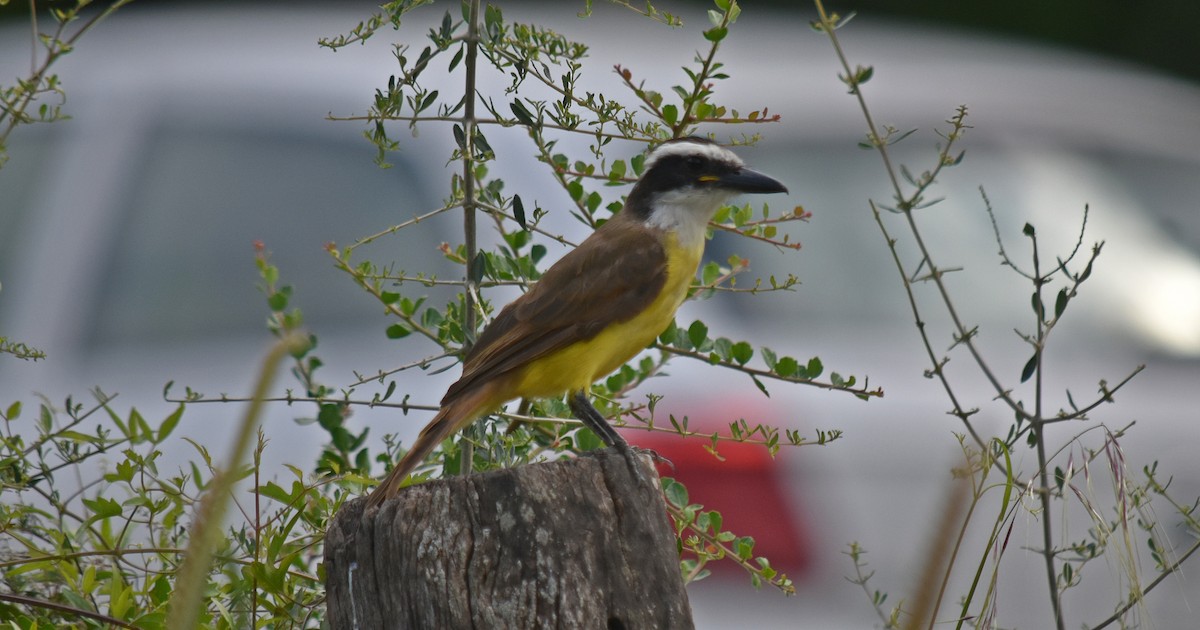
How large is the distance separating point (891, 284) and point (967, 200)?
0.60m

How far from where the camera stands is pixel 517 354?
3.33 m

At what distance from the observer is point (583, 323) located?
3.50 m

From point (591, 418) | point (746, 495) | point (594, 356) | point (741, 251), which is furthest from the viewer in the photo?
point (741, 251)

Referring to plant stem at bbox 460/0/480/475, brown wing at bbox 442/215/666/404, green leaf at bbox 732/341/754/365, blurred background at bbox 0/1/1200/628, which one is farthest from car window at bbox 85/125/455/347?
green leaf at bbox 732/341/754/365

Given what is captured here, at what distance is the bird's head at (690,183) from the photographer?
4.05m

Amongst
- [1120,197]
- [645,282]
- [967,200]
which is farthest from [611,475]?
[1120,197]

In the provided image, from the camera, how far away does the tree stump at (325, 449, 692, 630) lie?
2164 millimetres

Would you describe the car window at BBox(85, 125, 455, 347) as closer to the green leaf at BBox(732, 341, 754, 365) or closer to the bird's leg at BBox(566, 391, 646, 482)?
the bird's leg at BBox(566, 391, 646, 482)

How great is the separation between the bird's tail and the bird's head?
1.02 metres

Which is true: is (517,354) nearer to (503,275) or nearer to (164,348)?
(503,275)

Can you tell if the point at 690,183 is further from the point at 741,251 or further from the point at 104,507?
the point at 104,507

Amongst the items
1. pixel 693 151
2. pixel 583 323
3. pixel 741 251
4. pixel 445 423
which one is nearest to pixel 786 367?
pixel 583 323

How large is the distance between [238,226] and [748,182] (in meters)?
2.32

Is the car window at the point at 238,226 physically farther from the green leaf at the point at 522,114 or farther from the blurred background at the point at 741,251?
the green leaf at the point at 522,114
